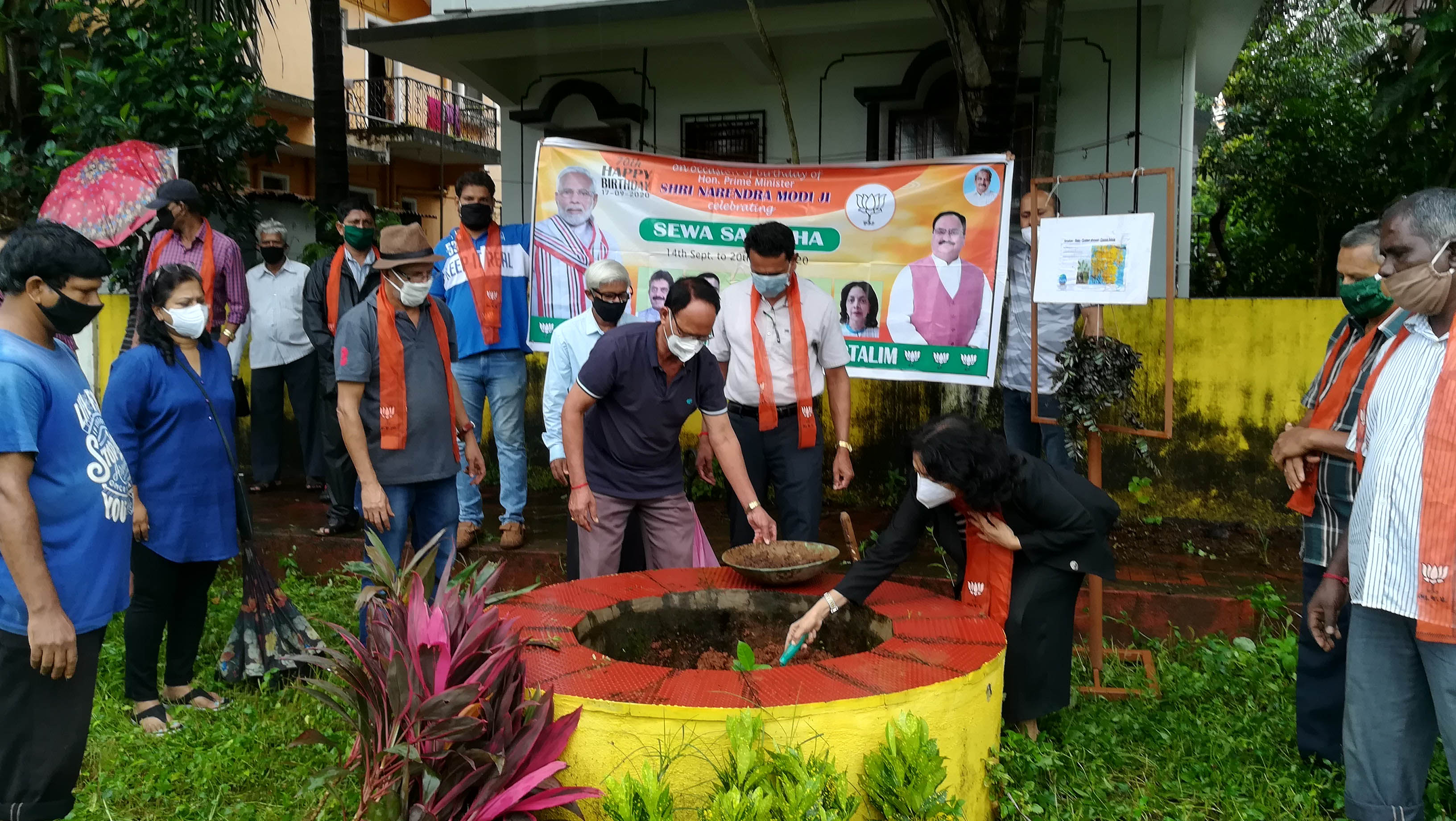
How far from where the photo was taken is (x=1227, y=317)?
6.29 meters

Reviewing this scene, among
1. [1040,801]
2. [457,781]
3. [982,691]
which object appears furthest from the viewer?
[1040,801]

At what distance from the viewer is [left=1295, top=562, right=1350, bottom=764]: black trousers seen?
3.46 metres

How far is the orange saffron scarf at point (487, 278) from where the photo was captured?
5707 mm

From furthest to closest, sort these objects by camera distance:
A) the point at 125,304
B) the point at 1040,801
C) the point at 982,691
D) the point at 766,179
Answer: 1. the point at 125,304
2. the point at 766,179
3. the point at 1040,801
4. the point at 982,691

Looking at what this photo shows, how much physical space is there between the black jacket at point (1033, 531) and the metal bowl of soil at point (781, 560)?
19 centimetres

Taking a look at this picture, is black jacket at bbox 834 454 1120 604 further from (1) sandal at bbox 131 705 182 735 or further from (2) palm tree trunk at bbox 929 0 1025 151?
(2) palm tree trunk at bbox 929 0 1025 151

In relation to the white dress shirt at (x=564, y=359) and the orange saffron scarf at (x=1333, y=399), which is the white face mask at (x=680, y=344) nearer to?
the white dress shirt at (x=564, y=359)

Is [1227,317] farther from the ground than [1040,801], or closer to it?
farther from the ground

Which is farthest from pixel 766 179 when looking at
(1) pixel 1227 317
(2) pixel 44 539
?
(2) pixel 44 539

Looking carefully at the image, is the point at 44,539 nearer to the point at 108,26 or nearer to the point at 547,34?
the point at 108,26

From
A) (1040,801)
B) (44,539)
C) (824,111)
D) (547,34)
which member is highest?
(547,34)

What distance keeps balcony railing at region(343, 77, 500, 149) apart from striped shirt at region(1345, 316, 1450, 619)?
59.0ft

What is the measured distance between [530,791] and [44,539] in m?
1.49

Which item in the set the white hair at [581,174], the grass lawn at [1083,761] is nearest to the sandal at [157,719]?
the grass lawn at [1083,761]
